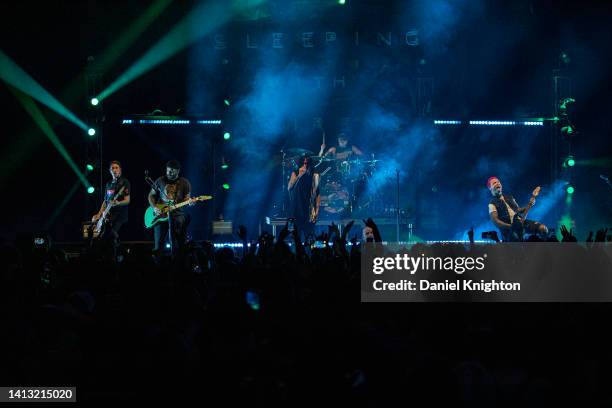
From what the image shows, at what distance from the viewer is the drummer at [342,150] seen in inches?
579

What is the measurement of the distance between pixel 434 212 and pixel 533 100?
13.6 ft

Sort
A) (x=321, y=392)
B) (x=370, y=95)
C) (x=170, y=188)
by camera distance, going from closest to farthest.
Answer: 1. (x=321, y=392)
2. (x=170, y=188)
3. (x=370, y=95)

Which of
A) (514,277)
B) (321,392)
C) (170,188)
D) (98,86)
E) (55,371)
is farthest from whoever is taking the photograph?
(98,86)

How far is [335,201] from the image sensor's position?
1462cm

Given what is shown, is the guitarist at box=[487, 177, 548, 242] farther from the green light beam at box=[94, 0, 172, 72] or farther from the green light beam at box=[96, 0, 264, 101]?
the green light beam at box=[94, 0, 172, 72]

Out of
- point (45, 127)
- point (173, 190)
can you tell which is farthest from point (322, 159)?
point (45, 127)

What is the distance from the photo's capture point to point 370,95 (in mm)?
15328

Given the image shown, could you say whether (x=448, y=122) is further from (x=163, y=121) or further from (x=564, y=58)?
(x=163, y=121)

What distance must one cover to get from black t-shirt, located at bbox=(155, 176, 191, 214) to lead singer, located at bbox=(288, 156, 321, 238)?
3.77 m

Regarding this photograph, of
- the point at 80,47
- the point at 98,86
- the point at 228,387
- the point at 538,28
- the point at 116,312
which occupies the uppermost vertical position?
the point at 538,28

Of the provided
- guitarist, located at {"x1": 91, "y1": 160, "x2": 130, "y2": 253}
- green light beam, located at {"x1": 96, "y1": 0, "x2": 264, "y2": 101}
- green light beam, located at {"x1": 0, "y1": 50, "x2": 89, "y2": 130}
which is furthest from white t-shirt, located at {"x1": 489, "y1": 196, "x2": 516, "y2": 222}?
green light beam, located at {"x1": 0, "y1": 50, "x2": 89, "y2": 130}

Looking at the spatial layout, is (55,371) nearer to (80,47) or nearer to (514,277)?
(514,277)

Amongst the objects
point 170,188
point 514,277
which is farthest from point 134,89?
point 514,277

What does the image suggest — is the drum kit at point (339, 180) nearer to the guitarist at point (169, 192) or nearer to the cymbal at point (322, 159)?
the cymbal at point (322, 159)
